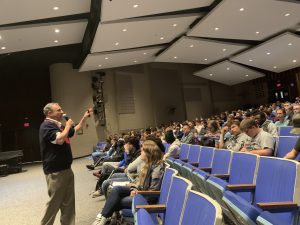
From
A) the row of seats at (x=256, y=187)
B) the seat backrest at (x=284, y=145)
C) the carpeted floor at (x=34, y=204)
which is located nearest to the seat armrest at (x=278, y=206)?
the row of seats at (x=256, y=187)

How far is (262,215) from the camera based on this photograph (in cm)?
162

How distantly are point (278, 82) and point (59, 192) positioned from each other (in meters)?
18.3

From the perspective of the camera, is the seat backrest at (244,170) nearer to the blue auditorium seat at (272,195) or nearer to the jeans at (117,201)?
the blue auditorium seat at (272,195)

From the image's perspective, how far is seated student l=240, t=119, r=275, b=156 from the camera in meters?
3.50

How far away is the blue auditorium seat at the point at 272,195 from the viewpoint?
5.92ft

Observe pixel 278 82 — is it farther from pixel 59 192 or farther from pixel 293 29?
pixel 59 192

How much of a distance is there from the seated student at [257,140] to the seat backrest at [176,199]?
166cm

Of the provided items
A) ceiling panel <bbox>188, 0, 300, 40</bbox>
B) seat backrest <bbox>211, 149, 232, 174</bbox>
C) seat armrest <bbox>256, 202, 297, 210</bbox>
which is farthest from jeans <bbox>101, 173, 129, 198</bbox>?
ceiling panel <bbox>188, 0, 300, 40</bbox>

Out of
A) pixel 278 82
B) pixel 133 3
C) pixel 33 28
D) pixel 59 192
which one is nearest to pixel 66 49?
pixel 33 28

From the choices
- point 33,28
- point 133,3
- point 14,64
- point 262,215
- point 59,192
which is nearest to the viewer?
point 262,215

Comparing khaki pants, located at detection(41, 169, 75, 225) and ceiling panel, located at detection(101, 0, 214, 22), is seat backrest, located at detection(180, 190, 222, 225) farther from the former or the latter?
ceiling panel, located at detection(101, 0, 214, 22)

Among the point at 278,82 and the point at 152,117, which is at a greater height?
the point at 278,82

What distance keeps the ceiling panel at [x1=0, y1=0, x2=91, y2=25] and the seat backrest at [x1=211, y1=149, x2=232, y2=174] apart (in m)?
5.90

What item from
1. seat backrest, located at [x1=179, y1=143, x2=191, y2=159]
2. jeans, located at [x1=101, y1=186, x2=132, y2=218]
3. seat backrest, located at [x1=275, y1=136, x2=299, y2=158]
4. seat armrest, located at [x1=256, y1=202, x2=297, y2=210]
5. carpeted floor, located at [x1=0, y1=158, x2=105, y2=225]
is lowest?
carpeted floor, located at [x1=0, y1=158, x2=105, y2=225]
